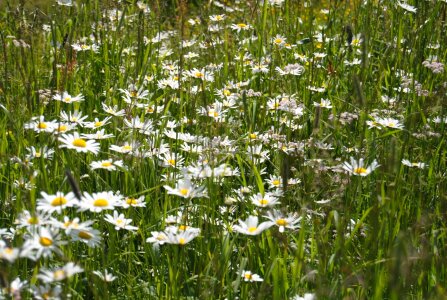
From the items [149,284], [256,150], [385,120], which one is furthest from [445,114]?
[149,284]

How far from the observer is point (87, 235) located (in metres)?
1.46

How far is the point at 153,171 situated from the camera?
2252mm

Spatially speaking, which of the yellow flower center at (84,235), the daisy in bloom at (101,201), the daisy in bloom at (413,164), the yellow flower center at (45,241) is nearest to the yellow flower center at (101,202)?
the daisy in bloom at (101,201)

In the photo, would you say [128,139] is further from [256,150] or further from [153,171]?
[256,150]

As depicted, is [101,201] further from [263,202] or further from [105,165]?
[263,202]

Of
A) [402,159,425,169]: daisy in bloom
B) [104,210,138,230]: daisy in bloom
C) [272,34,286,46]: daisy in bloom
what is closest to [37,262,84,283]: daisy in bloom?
[104,210,138,230]: daisy in bloom

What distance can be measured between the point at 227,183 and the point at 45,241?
0.92 meters

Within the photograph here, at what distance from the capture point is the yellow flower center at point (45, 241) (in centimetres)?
135

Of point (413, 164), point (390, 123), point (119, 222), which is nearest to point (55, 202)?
point (119, 222)

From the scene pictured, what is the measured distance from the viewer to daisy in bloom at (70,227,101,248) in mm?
1419

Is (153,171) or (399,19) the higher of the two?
(399,19)

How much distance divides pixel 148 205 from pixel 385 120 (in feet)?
3.05

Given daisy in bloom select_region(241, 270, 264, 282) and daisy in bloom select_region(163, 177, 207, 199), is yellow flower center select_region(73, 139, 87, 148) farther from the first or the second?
daisy in bloom select_region(241, 270, 264, 282)

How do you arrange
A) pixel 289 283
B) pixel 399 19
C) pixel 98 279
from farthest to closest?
pixel 399 19 < pixel 289 283 < pixel 98 279
